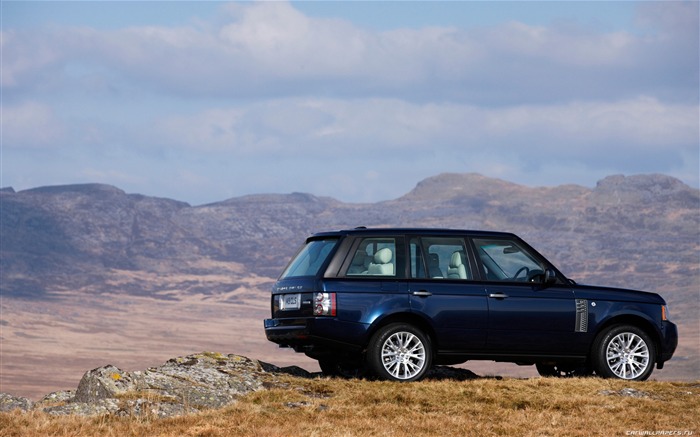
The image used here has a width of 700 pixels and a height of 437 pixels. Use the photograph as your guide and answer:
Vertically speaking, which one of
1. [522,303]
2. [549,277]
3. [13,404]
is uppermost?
[549,277]

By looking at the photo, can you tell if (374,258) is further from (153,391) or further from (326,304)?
(153,391)

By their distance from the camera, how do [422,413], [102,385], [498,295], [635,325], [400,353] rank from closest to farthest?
[422,413], [102,385], [400,353], [498,295], [635,325]

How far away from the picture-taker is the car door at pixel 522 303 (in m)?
14.9

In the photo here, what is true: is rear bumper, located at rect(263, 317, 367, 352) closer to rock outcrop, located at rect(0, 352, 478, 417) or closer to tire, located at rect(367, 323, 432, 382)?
tire, located at rect(367, 323, 432, 382)

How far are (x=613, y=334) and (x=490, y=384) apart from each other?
203 centimetres

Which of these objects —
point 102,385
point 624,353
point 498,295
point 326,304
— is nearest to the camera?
point 102,385

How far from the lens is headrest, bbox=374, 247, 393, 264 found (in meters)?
14.6

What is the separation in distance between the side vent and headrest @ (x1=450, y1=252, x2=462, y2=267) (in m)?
1.70

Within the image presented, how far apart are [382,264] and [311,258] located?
3.12 feet

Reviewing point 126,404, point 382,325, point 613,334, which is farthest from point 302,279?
point 613,334

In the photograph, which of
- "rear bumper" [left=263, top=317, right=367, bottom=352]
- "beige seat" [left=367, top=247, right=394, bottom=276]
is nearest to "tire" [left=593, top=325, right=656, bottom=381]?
"beige seat" [left=367, top=247, right=394, bottom=276]

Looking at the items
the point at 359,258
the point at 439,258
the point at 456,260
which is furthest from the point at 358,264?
the point at 456,260

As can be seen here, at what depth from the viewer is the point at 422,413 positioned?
41.8 ft

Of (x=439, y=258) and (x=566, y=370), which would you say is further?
(x=566, y=370)
